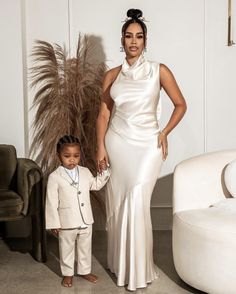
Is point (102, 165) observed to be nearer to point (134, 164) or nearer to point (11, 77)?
point (134, 164)

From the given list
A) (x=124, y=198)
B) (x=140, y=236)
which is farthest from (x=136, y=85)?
(x=140, y=236)

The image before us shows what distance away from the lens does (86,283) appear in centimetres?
402

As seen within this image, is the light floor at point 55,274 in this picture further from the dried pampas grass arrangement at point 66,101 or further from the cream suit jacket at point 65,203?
the dried pampas grass arrangement at point 66,101

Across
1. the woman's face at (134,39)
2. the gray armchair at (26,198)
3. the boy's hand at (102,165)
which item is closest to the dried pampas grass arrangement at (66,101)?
the gray armchair at (26,198)

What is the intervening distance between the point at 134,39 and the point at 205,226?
1.42m

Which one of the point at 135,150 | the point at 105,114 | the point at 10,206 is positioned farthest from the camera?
the point at 10,206

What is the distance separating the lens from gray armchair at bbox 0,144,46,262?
4.41 m

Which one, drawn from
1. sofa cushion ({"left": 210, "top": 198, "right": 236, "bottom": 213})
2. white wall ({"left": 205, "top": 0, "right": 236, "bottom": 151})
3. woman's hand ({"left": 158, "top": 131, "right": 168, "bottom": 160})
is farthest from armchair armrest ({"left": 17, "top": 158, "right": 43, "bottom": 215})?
white wall ({"left": 205, "top": 0, "right": 236, "bottom": 151})

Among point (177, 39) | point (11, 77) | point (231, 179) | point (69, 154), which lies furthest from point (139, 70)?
point (11, 77)

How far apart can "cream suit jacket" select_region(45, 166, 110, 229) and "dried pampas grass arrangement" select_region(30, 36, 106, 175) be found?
1.19m

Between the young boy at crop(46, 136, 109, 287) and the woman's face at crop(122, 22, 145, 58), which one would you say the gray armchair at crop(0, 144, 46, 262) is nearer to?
the young boy at crop(46, 136, 109, 287)

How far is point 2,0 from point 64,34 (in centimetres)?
68

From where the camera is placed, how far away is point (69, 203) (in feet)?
12.6

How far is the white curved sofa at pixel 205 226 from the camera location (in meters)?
3.47
